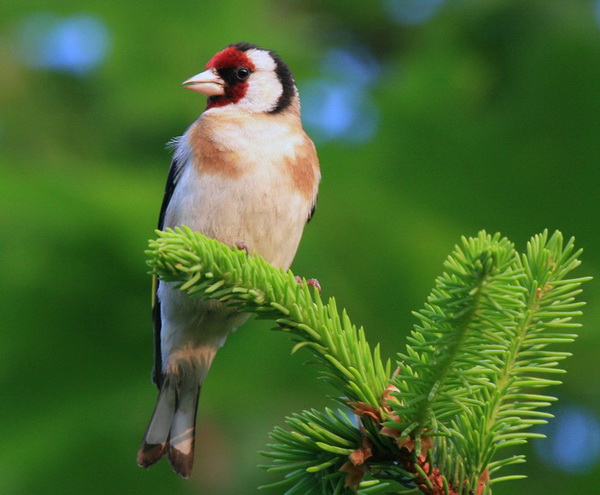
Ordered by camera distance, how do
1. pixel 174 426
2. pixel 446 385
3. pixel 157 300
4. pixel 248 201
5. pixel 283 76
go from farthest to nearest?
1. pixel 283 76
2. pixel 157 300
3. pixel 174 426
4. pixel 248 201
5. pixel 446 385

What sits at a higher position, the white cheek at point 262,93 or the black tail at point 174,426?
the white cheek at point 262,93

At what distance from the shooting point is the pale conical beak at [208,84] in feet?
10.9

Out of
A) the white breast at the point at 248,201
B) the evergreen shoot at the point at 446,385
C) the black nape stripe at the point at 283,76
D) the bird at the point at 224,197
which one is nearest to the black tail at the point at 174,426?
the bird at the point at 224,197

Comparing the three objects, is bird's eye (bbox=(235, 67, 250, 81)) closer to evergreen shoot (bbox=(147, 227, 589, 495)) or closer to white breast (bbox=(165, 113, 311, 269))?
white breast (bbox=(165, 113, 311, 269))

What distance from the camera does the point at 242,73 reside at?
3447 millimetres

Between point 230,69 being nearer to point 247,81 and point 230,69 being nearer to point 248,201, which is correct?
point 247,81

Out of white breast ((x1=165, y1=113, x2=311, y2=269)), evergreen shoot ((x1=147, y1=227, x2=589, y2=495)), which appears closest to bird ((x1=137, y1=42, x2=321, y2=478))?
white breast ((x1=165, y1=113, x2=311, y2=269))

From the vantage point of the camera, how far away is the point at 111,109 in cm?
424

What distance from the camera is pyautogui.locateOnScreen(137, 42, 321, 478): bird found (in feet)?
9.35

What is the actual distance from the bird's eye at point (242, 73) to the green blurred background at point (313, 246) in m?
0.46

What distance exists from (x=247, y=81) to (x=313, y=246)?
71 cm

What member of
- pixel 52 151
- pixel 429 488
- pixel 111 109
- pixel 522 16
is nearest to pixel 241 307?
pixel 429 488

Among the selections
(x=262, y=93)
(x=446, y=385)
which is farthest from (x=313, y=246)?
(x=446, y=385)

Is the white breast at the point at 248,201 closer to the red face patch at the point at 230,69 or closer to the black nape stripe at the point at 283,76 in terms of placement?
the red face patch at the point at 230,69
